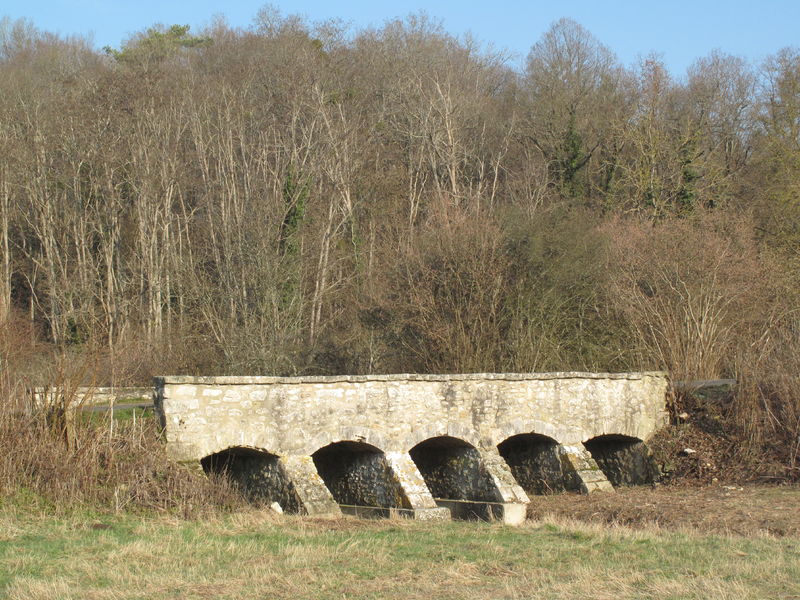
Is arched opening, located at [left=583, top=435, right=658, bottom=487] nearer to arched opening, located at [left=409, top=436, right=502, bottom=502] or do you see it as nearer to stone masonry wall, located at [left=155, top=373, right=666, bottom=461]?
stone masonry wall, located at [left=155, top=373, right=666, bottom=461]

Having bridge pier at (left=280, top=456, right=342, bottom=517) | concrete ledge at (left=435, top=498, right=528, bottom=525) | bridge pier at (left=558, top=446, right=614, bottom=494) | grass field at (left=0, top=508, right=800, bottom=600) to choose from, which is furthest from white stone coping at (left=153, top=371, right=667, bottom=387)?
grass field at (left=0, top=508, right=800, bottom=600)

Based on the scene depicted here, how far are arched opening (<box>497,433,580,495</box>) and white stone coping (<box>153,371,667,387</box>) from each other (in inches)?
50.3

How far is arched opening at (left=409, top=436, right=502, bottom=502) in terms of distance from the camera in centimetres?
1673

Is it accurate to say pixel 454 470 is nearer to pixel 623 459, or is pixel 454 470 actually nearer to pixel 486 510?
pixel 486 510

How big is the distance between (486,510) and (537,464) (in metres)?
3.52

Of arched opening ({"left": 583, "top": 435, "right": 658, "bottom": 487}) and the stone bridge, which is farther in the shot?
arched opening ({"left": 583, "top": 435, "right": 658, "bottom": 487})

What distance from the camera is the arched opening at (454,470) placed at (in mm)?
16734

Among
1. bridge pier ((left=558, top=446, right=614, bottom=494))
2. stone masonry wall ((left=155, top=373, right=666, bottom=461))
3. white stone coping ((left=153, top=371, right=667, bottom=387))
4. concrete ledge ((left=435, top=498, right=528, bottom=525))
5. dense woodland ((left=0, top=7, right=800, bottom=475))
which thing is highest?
dense woodland ((left=0, top=7, right=800, bottom=475))

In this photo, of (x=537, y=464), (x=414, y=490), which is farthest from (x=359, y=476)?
(x=537, y=464)

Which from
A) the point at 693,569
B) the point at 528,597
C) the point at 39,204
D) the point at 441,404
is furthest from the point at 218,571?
the point at 39,204

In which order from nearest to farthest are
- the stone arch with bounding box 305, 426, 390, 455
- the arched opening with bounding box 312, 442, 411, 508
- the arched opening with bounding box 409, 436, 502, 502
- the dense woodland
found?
the stone arch with bounding box 305, 426, 390, 455 < the arched opening with bounding box 312, 442, 411, 508 < the arched opening with bounding box 409, 436, 502, 502 < the dense woodland

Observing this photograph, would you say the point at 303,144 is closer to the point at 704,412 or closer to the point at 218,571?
the point at 704,412

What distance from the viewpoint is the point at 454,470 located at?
17.6 m

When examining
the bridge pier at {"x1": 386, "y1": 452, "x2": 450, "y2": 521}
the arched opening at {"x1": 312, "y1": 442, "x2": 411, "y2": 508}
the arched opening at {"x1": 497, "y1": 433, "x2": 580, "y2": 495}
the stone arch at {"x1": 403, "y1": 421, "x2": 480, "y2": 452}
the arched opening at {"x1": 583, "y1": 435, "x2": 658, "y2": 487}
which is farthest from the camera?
the arched opening at {"x1": 583, "y1": 435, "x2": 658, "y2": 487}
